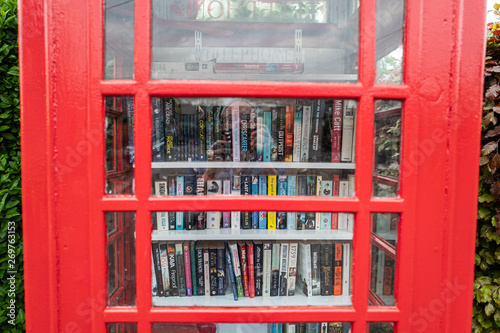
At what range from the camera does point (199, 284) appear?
138 centimetres

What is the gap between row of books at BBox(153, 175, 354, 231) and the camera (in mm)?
1216

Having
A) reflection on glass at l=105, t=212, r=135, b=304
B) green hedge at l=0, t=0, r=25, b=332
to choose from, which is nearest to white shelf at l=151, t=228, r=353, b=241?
reflection on glass at l=105, t=212, r=135, b=304

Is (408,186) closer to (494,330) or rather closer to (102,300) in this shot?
(102,300)

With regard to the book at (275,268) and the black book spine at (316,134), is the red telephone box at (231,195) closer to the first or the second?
the black book spine at (316,134)

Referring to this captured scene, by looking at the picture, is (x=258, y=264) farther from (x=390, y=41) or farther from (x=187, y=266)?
(x=390, y=41)

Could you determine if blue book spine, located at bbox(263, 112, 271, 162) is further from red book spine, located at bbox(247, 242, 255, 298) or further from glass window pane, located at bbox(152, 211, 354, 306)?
red book spine, located at bbox(247, 242, 255, 298)

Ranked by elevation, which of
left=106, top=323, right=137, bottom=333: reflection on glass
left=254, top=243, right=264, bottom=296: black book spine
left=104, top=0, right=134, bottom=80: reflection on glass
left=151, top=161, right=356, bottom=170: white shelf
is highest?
left=104, top=0, right=134, bottom=80: reflection on glass

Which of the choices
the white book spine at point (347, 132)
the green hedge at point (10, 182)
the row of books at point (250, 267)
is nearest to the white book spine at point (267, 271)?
the row of books at point (250, 267)

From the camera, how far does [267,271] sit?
142 cm

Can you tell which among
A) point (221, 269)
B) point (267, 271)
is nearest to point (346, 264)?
point (267, 271)

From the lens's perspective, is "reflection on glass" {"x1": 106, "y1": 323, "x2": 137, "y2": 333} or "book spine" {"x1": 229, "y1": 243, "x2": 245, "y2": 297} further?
"book spine" {"x1": 229, "y1": 243, "x2": 245, "y2": 297}

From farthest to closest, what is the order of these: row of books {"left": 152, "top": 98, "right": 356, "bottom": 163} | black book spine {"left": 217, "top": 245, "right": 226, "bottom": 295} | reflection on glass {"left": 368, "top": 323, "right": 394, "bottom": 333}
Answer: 1. black book spine {"left": 217, "top": 245, "right": 226, "bottom": 295}
2. row of books {"left": 152, "top": 98, "right": 356, "bottom": 163}
3. reflection on glass {"left": 368, "top": 323, "right": 394, "bottom": 333}

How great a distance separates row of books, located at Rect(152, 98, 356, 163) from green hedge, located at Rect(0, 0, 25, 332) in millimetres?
1845

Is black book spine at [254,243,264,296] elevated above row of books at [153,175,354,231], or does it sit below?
below
